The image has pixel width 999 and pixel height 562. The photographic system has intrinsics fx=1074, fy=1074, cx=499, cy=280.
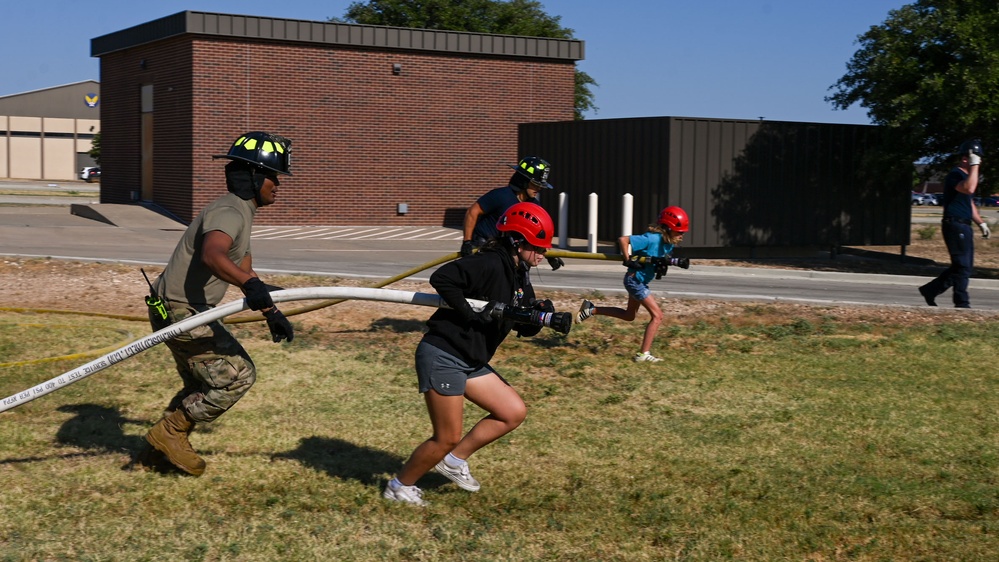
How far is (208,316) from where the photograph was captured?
6.00 m

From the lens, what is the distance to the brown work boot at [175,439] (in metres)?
6.53

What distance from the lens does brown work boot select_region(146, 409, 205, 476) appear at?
6.53 metres

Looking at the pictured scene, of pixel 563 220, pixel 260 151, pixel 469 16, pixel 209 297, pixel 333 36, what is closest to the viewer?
pixel 260 151

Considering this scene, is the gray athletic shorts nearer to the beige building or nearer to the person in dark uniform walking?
the person in dark uniform walking

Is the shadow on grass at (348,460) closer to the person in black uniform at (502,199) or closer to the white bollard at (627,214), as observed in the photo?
the person in black uniform at (502,199)

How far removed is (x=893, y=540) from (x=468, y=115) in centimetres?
2696

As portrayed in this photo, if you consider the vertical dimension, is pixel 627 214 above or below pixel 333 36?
below

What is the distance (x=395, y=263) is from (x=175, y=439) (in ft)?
45.0

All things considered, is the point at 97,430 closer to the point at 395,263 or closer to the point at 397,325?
the point at 397,325

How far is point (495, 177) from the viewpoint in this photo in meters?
32.6

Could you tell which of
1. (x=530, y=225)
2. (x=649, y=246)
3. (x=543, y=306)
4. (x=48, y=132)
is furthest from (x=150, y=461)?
(x=48, y=132)

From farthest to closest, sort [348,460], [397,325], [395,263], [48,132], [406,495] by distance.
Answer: [48,132], [395,263], [397,325], [348,460], [406,495]

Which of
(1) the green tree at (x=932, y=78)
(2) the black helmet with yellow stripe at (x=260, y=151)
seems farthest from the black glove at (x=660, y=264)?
(1) the green tree at (x=932, y=78)

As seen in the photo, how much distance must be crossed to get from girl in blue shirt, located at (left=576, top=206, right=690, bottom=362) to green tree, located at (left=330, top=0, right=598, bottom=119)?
1726 inches
